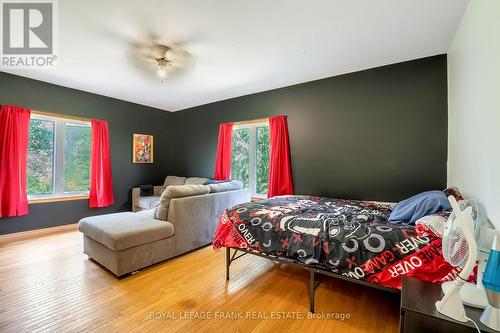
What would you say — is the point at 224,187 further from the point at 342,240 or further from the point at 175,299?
the point at 342,240

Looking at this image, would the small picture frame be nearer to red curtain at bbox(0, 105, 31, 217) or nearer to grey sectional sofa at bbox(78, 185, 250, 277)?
red curtain at bbox(0, 105, 31, 217)

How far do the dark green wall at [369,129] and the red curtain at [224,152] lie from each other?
62cm

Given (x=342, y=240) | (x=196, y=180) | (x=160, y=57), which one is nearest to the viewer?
(x=342, y=240)

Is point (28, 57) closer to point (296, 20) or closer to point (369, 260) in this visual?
point (296, 20)

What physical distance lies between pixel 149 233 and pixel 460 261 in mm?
2625

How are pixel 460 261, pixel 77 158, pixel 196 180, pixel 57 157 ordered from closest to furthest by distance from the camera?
pixel 460 261
pixel 57 157
pixel 77 158
pixel 196 180

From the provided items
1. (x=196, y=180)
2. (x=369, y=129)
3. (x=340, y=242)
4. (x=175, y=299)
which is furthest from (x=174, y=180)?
(x=340, y=242)

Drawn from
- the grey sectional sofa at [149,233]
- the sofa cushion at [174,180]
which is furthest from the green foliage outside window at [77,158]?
the grey sectional sofa at [149,233]

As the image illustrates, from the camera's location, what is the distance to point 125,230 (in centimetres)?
238

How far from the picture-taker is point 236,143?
15.2 ft

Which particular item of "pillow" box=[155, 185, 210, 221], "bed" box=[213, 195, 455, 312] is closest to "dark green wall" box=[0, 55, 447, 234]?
"bed" box=[213, 195, 455, 312]

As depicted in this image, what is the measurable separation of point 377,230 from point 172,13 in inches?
99.8

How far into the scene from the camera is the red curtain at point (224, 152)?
453 cm

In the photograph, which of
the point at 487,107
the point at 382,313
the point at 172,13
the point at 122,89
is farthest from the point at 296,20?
the point at 122,89
